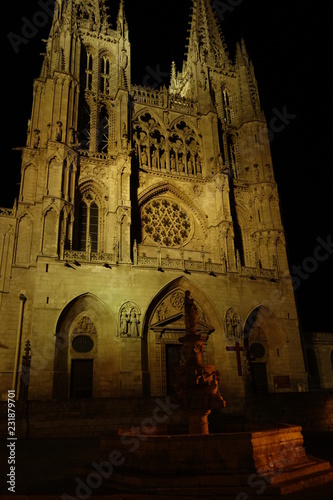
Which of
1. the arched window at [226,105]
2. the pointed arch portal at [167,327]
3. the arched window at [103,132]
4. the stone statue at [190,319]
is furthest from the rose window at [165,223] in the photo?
the stone statue at [190,319]

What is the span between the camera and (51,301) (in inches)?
595

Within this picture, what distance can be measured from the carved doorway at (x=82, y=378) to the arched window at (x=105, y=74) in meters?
17.0

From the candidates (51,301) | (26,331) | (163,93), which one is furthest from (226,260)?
(163,93)

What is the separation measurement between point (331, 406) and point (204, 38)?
98.9 feet

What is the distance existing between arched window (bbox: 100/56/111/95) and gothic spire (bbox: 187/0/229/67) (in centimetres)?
726

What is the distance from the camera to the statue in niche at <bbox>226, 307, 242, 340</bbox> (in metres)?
17.6

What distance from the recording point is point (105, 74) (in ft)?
79.1

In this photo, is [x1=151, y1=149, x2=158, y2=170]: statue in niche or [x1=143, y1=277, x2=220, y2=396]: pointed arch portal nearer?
[x1=143, y1=277, x2=220, y2=396]: pointed arch portal

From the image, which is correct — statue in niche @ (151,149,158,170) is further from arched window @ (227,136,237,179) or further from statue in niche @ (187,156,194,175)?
arched window @ (227,136,237,179)

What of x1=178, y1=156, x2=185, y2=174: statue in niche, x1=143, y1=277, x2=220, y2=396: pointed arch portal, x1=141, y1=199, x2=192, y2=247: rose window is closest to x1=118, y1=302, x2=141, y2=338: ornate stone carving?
x1=143, y1=277, x2=220, y2=396: pointed arch portal

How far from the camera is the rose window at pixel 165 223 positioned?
67.7ft

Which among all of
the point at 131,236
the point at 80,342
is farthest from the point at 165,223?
the point at 80,342

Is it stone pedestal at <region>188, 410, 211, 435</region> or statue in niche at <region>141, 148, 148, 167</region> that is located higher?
statue in niche at <region>141, 148, 148, 167</region>

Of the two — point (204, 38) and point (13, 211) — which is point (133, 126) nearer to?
point (13, 211)
